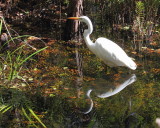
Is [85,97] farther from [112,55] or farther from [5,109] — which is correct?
[112,55]

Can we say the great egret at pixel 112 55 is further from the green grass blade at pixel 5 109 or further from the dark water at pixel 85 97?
the green grass blade at pixel 5 109

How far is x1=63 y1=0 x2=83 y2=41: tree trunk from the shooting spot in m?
7.63

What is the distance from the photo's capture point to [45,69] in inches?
229

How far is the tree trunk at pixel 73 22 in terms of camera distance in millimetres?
7633

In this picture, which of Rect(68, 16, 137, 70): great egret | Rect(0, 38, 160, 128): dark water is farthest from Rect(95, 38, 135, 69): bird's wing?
Rect(0, 38, 160, 128): dark water

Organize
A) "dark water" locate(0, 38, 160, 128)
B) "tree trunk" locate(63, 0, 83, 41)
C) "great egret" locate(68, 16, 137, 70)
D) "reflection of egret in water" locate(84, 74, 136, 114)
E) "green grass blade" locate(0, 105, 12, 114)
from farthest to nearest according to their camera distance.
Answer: "tree trunk" locate(63, 0, 83, 41), "great egret" locate(68, 16, 137, 70), "reflection of egret in water" locate(84, 74, 136, 114), "green grass blade" locate(0, 105, 12, 114), "dark water" locate(0, 38, 160, 128)

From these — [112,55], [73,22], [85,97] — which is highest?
[73,22]

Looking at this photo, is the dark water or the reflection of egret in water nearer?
the dark water

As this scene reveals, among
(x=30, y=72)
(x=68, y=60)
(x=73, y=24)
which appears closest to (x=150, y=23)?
(x=73, y=24)

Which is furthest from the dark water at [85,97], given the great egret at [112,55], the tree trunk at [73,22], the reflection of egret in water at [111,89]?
the tree trunk at [73,22]

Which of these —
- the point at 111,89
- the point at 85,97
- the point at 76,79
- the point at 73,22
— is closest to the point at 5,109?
the point at 85,97

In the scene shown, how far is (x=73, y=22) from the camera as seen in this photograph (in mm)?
7871

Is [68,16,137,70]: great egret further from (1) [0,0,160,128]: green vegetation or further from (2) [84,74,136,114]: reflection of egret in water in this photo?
(2) [84,74,136,114]: reflection of egret in water

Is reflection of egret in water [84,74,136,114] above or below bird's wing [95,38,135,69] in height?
below
